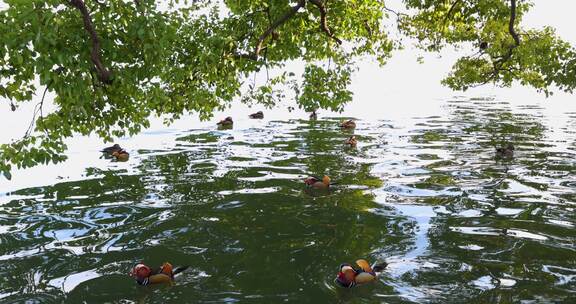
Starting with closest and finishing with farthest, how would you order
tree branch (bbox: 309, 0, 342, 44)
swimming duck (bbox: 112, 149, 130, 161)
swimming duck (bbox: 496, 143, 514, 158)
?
1. tree branch (bbox: 309, 0, 342, 44)
2. swimming duck (bbox: 496, 143, 514, 158)
3. swimming duck (bbox: 112, 149, 130, 161)

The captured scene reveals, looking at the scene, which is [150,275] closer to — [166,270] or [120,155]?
[166,270]

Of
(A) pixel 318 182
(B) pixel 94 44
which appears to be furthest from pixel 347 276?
(A) pixel 318 182

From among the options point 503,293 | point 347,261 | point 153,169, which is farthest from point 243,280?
point 153,169

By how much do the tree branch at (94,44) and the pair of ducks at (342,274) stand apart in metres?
3.77

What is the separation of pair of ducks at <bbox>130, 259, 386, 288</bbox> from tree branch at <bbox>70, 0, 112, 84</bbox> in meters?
3.77

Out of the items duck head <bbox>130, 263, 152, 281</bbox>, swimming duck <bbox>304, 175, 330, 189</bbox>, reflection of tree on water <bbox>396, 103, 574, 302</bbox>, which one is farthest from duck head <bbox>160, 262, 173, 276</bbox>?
swimming duck <bbox>304, 175, 330, 189</bbox>

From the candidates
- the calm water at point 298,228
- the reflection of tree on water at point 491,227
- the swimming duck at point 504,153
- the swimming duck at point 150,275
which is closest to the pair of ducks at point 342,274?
the swimming duck at point 150,275

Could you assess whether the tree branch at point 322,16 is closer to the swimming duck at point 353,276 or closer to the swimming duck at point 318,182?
the swimming duck at point 318,182

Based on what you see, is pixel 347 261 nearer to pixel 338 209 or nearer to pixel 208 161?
pixel 338 209

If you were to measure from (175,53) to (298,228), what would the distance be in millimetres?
5973

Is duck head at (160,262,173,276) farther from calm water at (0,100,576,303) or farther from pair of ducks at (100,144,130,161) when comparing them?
pair of ducks at (100,144,130,161)

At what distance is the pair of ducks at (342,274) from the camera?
8.25 metres

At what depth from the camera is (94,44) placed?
873 cm

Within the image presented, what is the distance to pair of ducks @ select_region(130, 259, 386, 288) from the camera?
825cm
